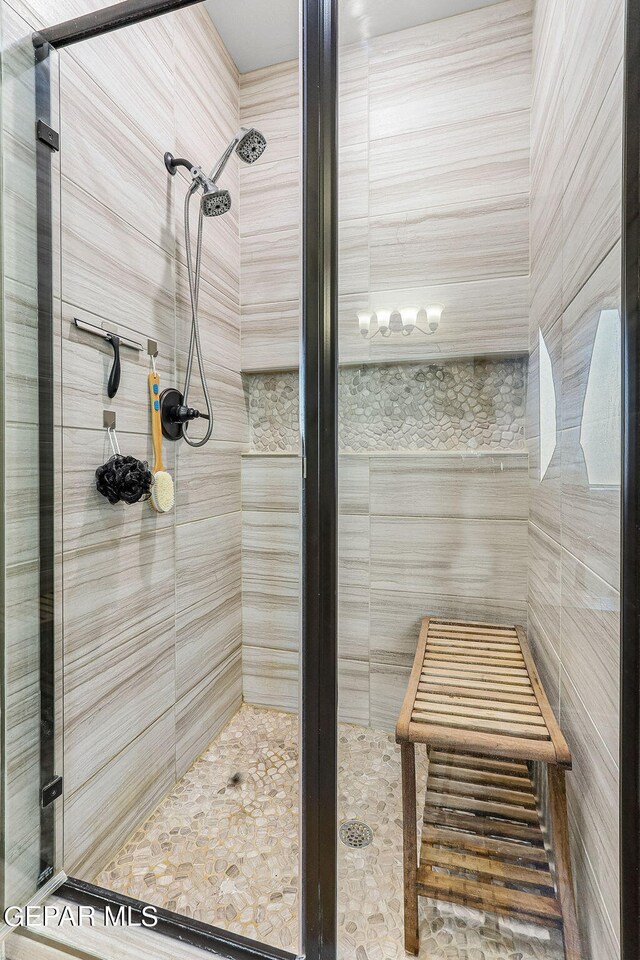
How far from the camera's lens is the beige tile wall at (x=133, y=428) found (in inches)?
39.5

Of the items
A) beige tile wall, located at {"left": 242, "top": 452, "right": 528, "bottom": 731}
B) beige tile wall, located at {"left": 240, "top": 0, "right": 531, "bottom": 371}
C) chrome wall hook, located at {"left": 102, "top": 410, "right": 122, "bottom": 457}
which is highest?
beige tile wall, located at {"left": 240, "top": 0, "right": 531, "bottom": 371}

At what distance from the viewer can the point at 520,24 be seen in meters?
0.77

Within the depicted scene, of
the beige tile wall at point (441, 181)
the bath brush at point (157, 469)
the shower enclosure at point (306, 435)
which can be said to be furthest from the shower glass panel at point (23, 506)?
the beige tile wall at point (441, 181)

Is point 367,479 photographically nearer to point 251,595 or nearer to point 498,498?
point 498,498

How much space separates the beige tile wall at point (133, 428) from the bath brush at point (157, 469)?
0.02 m

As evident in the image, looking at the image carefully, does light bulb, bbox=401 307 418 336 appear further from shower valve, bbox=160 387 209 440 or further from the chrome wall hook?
the chrome wall hook

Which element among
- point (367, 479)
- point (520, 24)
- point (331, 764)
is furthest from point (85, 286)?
point (331, 764)

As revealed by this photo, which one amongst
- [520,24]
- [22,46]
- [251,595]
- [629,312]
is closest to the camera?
[629,312]

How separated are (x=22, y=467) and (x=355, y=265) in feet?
2.70

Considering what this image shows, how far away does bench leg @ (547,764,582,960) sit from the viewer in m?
0.73

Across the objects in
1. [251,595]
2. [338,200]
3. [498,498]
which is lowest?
[251,595]

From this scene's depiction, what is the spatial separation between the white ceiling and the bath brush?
2.46 ft

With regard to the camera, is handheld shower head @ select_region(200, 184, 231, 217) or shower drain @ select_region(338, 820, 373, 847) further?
handheld shower head @ select_region(200, 184, 231, 217)

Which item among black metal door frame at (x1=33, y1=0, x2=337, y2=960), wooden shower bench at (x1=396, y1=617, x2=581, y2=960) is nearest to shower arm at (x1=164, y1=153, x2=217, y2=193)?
black metal door frame at (x1=33, y1=0, x2=337, y2=960)
